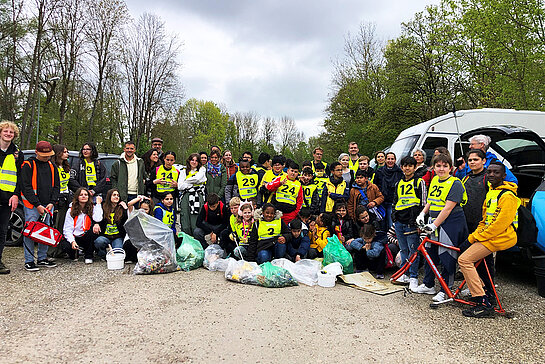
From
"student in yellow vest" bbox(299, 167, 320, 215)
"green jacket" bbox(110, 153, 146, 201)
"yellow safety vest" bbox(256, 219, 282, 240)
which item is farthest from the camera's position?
"student in yellow vest" bbox(299, 167, 320, 215)

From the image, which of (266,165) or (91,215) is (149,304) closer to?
(91,215)

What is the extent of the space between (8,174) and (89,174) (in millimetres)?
1592

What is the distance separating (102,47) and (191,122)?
18440mm

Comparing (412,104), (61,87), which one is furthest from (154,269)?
(61,87)

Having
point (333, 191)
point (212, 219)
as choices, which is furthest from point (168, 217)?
point (333, 191)

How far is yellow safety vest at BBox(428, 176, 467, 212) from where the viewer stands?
4773 mm

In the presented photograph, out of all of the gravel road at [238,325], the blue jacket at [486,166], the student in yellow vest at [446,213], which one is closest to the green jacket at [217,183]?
the gravel road at [238,325]

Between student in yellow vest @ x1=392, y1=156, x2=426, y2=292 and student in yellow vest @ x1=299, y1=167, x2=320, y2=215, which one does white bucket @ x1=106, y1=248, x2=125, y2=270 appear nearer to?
student in yellow vest @ x1=299, y1=167, x2=320, y2=215

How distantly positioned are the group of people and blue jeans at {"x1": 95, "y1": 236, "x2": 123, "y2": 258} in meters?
0.02

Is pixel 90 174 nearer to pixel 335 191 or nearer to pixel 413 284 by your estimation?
pixel 335 191

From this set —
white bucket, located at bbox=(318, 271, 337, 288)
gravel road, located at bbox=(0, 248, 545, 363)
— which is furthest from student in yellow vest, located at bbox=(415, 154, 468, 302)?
white bucket, located at bbox=(318, 271, 337, 288)

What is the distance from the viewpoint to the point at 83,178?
704 cm

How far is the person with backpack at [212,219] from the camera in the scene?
6.80m

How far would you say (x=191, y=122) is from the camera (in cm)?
4469
